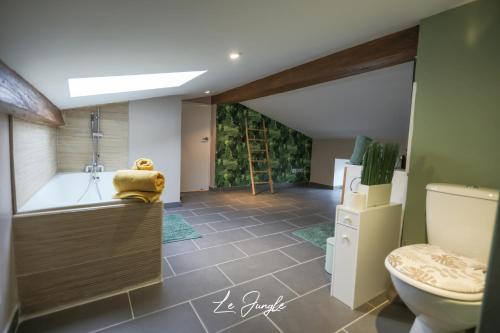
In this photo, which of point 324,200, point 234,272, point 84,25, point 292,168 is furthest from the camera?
point 292,168

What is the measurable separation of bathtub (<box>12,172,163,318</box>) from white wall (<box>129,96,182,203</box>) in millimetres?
1725

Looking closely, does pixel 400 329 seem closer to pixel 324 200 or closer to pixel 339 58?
pixel 339 58

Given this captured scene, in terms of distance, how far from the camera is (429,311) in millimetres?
1097

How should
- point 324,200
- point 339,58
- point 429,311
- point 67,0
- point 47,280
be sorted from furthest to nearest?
point 324,200, point 339,58, point 47,280, point 429,311, point 67,0

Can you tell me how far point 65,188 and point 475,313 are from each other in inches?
135

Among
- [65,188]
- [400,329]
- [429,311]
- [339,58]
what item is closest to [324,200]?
[339,58]

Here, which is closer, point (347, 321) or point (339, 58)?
point (347, 321)

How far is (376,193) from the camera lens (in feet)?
5.36

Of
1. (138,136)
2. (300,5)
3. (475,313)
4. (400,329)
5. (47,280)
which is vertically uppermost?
(300,5)

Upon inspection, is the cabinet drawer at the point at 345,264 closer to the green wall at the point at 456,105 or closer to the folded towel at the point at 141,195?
the green wall at the point at 456,105

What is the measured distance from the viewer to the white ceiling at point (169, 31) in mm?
924

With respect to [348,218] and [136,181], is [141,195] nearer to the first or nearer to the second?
[136,181]

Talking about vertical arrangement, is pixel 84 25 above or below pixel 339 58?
below

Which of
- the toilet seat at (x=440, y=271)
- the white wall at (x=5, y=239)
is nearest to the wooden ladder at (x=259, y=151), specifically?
the toilet seat at (x=440, y=271)
